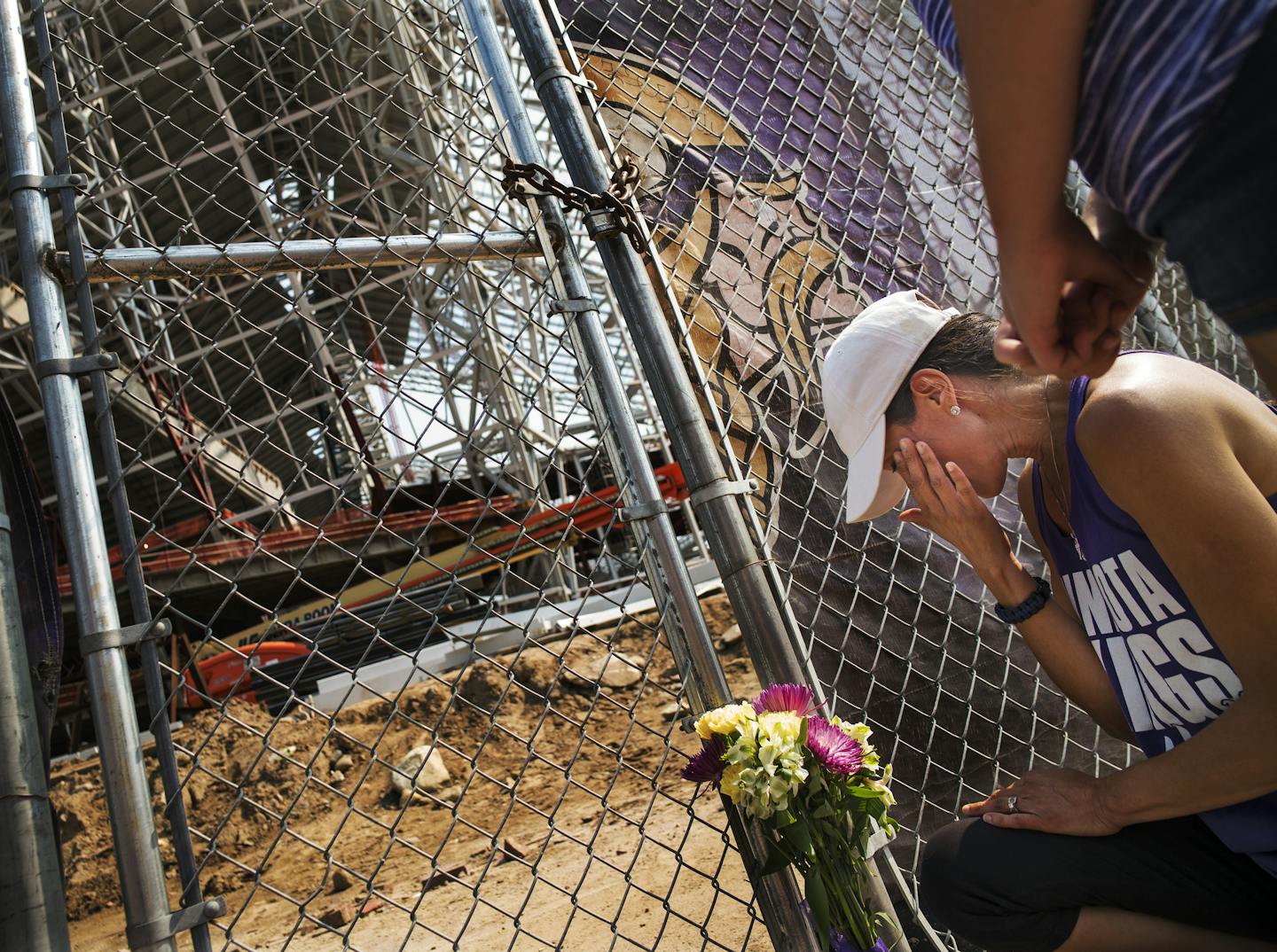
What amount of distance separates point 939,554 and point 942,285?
957mm

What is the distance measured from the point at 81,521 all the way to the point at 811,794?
1.30 m

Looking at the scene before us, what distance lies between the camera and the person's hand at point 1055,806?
151 centimetres

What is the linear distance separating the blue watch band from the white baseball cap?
31 cm

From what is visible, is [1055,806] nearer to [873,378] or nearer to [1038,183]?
[873,378]

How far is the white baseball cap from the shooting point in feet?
5.39

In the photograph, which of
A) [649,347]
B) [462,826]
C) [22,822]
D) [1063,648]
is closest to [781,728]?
[1063,648]

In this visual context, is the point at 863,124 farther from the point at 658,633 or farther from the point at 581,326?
the point at 658,633

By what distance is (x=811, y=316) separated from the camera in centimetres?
251

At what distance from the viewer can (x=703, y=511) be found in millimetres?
1887

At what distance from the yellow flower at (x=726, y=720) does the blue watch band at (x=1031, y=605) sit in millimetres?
560

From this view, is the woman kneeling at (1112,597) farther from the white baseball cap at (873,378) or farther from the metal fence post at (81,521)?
the metal fence post at (81,521)

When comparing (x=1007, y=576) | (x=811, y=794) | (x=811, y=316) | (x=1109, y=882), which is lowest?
(x=1109, y=882)

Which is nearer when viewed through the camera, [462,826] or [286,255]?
[286,255]

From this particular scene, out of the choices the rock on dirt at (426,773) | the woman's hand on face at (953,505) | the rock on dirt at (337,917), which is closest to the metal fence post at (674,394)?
the woman's hand on face at (953,505)
